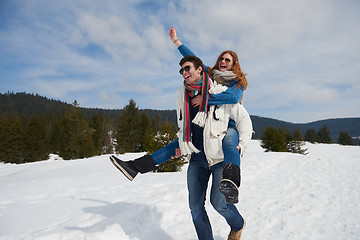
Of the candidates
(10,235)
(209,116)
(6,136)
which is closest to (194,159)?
(209,116)

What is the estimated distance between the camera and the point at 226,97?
6.97 feet

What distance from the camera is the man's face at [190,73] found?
7.26 feet

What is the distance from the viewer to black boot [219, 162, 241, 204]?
1.67m

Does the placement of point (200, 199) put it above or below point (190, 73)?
below

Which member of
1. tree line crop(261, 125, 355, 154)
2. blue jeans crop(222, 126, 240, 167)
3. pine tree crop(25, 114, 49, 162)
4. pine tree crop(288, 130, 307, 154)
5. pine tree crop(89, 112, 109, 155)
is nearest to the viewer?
blue jeans crop(222, 126, 240, 167)

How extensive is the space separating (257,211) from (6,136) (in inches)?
1538

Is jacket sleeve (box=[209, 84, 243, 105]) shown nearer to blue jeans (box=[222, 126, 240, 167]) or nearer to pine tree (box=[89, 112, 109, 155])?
blue jeans (box=[222, 126, 240, 167])

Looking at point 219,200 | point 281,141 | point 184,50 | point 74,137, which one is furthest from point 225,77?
point 74,137

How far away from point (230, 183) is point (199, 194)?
76 centimetres

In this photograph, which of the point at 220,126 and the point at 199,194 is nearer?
the point at 220,126

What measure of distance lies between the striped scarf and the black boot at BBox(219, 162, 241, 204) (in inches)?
23.2

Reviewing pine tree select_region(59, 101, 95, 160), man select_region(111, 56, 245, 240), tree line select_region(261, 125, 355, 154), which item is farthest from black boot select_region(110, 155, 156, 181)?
pine tree select_region(59, 101, 95, 160)

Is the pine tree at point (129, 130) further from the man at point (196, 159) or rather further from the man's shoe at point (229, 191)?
the man's shoe at point (229, 191)

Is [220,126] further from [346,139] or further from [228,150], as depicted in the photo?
[346,139]
